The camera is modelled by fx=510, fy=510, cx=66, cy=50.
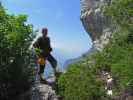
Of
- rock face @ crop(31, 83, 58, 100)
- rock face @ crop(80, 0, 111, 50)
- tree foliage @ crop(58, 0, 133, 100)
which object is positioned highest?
rock face @ crop(80, 0, 111, 50)

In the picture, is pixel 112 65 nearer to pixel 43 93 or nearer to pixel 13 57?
pixel 43 93

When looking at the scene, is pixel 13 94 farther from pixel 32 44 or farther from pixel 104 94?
pixel 104 94

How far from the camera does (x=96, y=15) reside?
59.9 metres

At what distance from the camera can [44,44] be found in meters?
20.7

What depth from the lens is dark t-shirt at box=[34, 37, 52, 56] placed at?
2067 cm

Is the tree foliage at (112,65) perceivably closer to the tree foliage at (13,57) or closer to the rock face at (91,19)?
the tree foliage at (13,57)

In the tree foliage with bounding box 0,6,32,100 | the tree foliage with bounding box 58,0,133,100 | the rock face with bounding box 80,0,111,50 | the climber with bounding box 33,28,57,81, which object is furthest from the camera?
the rock face with bounding box 80,0,111,50

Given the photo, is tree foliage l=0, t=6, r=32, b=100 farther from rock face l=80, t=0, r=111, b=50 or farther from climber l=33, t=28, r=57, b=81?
rock face l=80, t=0, r=111, b=50

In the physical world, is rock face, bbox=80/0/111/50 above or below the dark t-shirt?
above

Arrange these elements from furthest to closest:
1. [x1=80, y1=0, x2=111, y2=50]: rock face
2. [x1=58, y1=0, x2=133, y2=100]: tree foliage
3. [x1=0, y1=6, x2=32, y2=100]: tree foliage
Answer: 1. [x1=80, y1=0, x2=111, y2=50]: rock face
2. [x1=0, y1=6, x2=32, y2=100]: tree foliage
3. [x1=58, y1=0, x2=133, y2=100]: tree foliage

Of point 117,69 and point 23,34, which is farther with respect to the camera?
point 23,34

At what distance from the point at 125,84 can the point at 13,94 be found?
509 cm

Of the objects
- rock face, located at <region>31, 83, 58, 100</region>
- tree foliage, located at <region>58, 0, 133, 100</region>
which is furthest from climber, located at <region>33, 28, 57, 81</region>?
tree foliage, located at <region>58, 0, 133, 100</region>

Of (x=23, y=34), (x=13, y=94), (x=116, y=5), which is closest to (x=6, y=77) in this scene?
(x=13, y=94)
